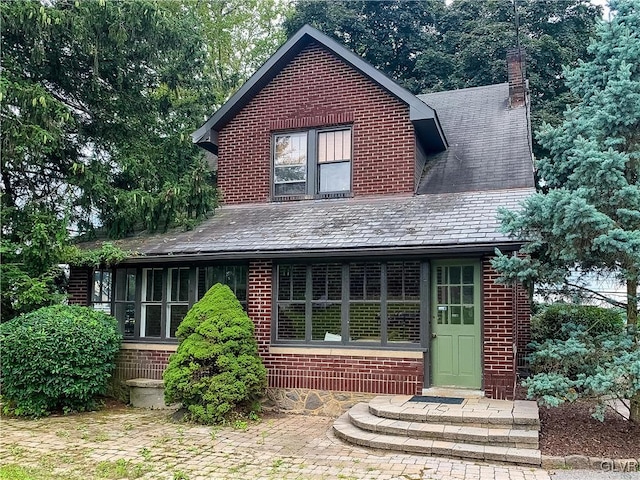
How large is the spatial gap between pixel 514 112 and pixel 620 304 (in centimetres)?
629

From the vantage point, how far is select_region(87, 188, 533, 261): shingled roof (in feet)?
26.9

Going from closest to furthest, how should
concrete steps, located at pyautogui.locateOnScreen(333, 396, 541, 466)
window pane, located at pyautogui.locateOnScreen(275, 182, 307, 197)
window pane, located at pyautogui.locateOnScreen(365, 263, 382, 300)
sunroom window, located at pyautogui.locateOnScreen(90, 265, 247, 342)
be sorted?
1. concrete steps, located at pyautogui.locateOnScreen(333, 396, 541, 466)
2. window pane, located at pyautogui.locateOnScreen(365, 263, 382, 300)
3. sunroom window, located at pyautogui.locateOnScreen(90, 265, 247, 342)
4. window pane, located at pyautogui.locateOnScreen(275, 182, 307, 197)

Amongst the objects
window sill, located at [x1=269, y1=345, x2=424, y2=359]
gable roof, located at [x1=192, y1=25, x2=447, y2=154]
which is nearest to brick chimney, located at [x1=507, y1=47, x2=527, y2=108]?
gable roof, located at [x1=192, y1=25, x2=447, y2=154]

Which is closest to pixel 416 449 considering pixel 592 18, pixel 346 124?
pixel 346 124

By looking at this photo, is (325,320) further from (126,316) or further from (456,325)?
(126,316)

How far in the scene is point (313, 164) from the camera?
35.7 feet

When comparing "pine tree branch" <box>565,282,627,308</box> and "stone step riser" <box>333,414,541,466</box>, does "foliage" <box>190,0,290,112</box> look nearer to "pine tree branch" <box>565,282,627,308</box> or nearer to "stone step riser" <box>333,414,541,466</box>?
"pine tree branch" <box>565,282,627,308</box>

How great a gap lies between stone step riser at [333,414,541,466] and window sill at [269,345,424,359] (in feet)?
5.41

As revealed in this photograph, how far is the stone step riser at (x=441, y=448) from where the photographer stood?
6.09 m

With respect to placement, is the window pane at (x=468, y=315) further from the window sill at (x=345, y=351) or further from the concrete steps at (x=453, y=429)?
the concrete steps at (x=453, y=429)

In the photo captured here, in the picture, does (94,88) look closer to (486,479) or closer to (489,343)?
(489,343)

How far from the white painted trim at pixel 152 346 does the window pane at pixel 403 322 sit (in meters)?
3.68

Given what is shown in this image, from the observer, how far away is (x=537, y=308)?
45.1 ft

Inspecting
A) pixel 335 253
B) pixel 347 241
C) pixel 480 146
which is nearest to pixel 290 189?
pixel 347 241
